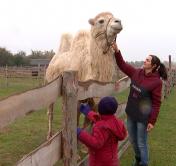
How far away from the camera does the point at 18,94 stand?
3008 mm

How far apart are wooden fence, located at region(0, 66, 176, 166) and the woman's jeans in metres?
1.43

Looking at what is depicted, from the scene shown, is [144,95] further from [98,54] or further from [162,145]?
[162,145]

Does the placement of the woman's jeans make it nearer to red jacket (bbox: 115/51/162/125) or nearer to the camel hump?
red jacket (bbox: 115/51/162/125)

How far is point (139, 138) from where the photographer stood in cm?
631

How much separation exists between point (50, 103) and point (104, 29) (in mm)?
3735

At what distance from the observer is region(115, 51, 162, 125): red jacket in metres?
6.02

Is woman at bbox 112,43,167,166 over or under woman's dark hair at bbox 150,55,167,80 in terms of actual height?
under

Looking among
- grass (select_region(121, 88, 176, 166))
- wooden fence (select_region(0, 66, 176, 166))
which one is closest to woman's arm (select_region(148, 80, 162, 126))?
wooden fence (select_region(0, 66, 176, 166))

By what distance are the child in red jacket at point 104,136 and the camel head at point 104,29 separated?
2769mm

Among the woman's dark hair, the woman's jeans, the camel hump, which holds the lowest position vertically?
the woman's jeans

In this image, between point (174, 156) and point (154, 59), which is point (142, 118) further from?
point (174, 156)

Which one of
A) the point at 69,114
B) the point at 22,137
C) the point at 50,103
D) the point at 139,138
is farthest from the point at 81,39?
the point at 50,103

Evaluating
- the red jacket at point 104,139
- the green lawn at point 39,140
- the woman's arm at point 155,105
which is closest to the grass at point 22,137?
the green lawn at point 39,140

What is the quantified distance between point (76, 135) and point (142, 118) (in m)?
2.10
